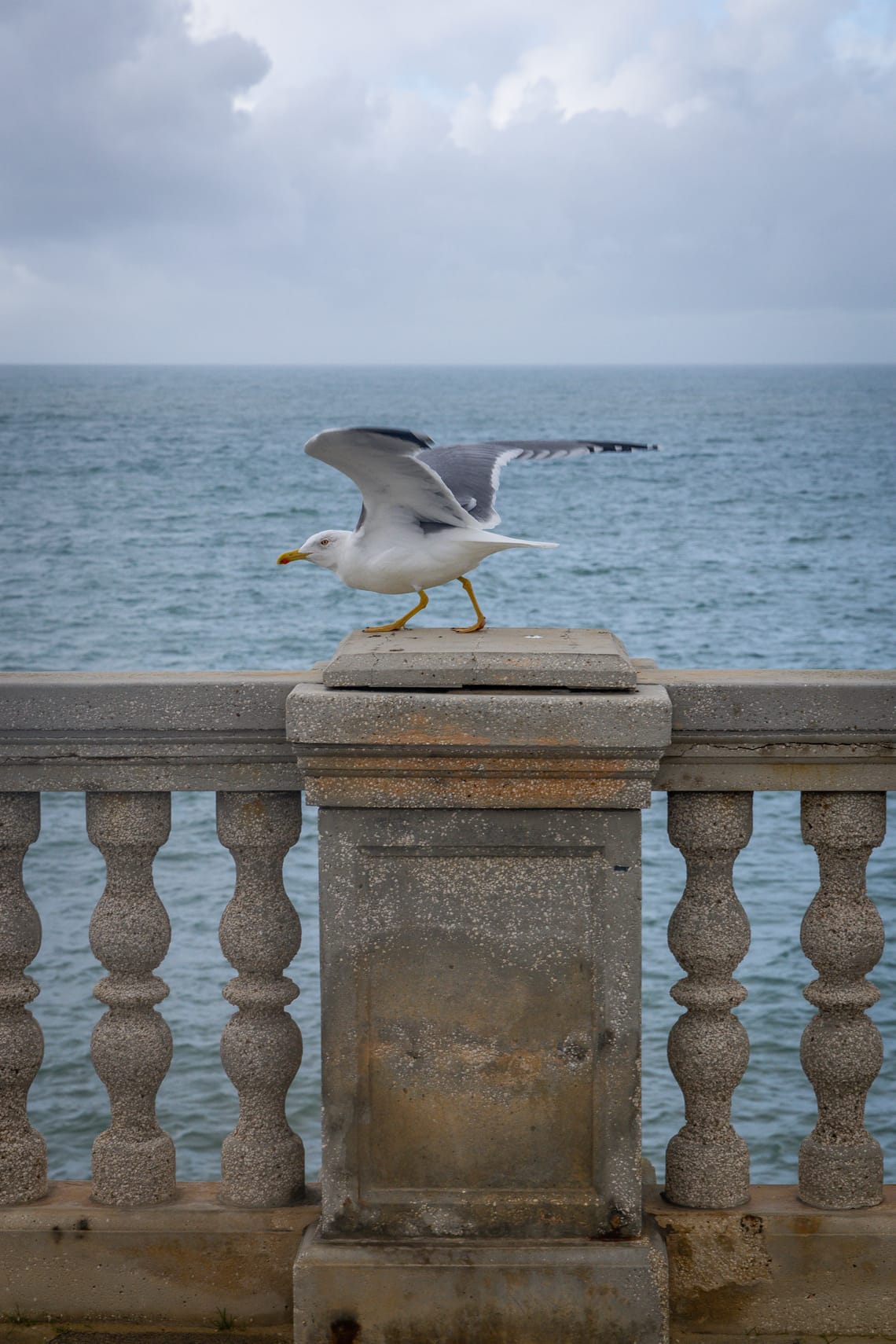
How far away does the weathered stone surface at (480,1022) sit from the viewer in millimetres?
2582

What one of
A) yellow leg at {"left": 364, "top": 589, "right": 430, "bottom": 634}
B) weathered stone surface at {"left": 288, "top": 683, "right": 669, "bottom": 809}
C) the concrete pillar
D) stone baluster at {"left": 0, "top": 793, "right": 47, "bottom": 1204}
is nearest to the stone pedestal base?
the concrete pillar

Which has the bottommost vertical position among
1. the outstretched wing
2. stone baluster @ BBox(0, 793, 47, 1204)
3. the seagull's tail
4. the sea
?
the sea

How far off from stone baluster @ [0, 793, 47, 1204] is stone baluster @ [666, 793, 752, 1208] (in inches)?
50.1

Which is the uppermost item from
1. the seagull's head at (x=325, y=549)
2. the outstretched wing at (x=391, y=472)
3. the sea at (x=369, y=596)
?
the outstretched wing at (x=391, y=472)

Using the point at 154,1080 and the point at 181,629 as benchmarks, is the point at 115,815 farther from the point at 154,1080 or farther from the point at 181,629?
the point at 181,629

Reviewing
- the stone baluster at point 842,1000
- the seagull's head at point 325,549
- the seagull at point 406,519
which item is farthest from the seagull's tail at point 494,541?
the stone baluster at point 842,1000

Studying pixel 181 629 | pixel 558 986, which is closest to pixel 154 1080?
pixel 558 986

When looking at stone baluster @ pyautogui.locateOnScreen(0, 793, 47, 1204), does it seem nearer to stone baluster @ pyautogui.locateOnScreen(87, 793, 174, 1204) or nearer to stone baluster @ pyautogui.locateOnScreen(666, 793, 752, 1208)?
stone baluster @ pyautogui.locateOnScreen(87, 793, 174, 1204)

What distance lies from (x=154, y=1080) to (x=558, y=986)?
2.84 ft

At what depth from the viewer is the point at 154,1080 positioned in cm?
287

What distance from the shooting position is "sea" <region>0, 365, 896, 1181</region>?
8.66 m

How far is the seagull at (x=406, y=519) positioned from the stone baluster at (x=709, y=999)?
61cm

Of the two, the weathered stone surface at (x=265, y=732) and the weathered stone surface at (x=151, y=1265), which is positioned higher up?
the weathered stone surface at (x=265, y=732)

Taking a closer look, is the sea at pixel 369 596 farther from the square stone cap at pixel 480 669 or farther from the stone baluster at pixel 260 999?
the square stone cap at pixel 480 669
